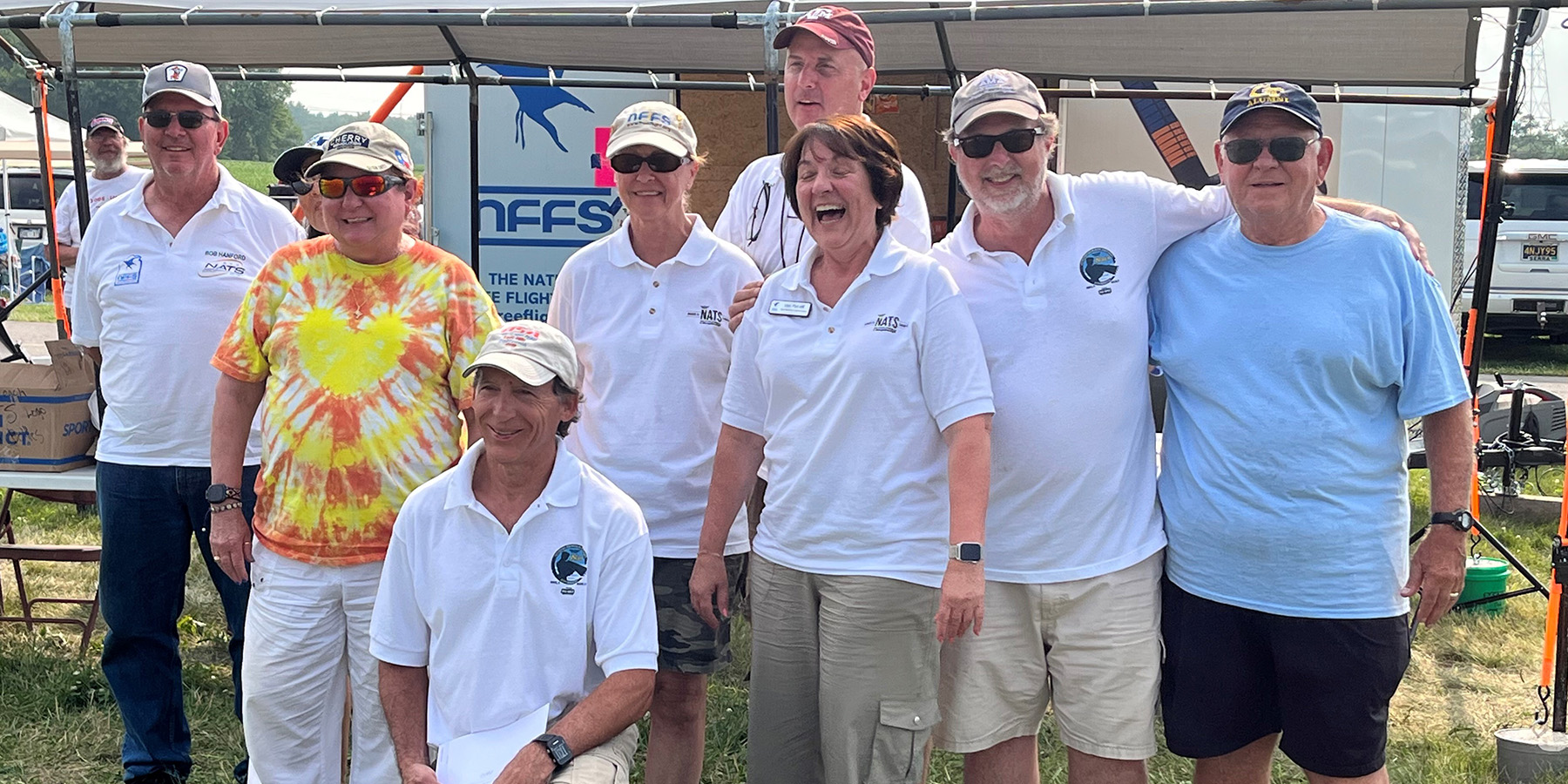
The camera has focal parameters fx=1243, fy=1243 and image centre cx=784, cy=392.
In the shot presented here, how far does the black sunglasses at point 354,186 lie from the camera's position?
9.07ft

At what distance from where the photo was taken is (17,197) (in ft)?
71.7

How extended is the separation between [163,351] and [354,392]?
952 mm

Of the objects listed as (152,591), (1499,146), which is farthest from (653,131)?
(1499,146)

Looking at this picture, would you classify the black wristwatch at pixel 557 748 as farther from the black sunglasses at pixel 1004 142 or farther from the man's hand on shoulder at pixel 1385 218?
the man's hand on shoulder at pixel 1385 218

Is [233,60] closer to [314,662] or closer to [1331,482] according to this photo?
[314,662]

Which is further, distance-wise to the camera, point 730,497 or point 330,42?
point 330,42

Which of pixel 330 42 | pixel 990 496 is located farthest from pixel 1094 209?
pixel 330 42

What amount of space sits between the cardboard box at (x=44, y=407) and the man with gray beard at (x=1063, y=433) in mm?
3167

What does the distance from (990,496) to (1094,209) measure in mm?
644

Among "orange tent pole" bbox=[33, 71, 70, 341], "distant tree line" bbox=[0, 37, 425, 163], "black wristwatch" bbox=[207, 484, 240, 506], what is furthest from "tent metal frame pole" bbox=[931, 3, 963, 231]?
"distant tree line" bbox=[0, 37, 425, 163]

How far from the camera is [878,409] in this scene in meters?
2.50

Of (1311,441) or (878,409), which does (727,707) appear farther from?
(1311,441)

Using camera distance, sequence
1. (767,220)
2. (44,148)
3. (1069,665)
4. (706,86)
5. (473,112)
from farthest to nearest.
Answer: (706,86), (473,112), (44,148), (767,220), (1069,665)

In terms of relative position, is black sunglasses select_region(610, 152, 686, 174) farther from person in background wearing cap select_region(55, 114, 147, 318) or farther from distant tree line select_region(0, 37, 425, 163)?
distant tree line select_region(0, 37, 425, 163)
